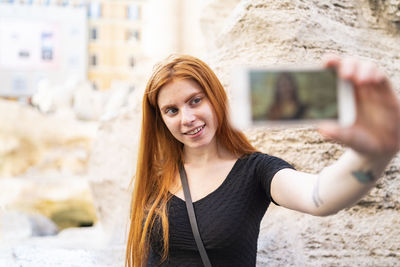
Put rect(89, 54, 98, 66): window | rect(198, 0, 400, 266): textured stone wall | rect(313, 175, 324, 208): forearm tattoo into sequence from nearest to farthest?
1. rect(313, 175, 324, 208): forearm tattoo
2. rect(198, 0, 400, 266): textured stone wall
3. rect(89, 54, 98, 66): window

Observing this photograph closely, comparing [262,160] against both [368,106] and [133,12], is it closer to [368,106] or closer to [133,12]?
[368,106]

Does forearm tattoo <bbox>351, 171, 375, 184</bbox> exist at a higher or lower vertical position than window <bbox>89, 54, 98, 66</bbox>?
lower

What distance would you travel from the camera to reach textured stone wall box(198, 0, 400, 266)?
5.07ft

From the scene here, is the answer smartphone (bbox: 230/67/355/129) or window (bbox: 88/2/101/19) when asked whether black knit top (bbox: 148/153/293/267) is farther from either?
window (bbox: 88/2/101/19)

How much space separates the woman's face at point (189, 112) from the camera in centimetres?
105

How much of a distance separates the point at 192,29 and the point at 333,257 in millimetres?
3893

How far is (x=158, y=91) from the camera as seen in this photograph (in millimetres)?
1158

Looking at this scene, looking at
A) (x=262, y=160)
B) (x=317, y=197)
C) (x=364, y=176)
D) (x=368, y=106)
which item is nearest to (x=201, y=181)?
(x=262, y=160)

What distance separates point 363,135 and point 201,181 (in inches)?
28.3

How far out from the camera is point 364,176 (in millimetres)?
673

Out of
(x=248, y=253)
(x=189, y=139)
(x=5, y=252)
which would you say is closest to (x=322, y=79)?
(x=189, y=139)

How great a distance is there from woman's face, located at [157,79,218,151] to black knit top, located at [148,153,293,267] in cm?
19

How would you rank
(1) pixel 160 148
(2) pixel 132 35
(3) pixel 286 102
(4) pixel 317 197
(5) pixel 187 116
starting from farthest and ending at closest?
(2) pixel 132 35
(1) pixel 160 148
(5) pixel 187 116
(4) pixel 317 197
(3) pixel 286 102

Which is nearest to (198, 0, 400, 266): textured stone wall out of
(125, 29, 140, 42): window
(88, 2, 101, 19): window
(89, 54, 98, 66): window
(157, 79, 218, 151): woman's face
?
(157, 79, 218, 151): woman's face
